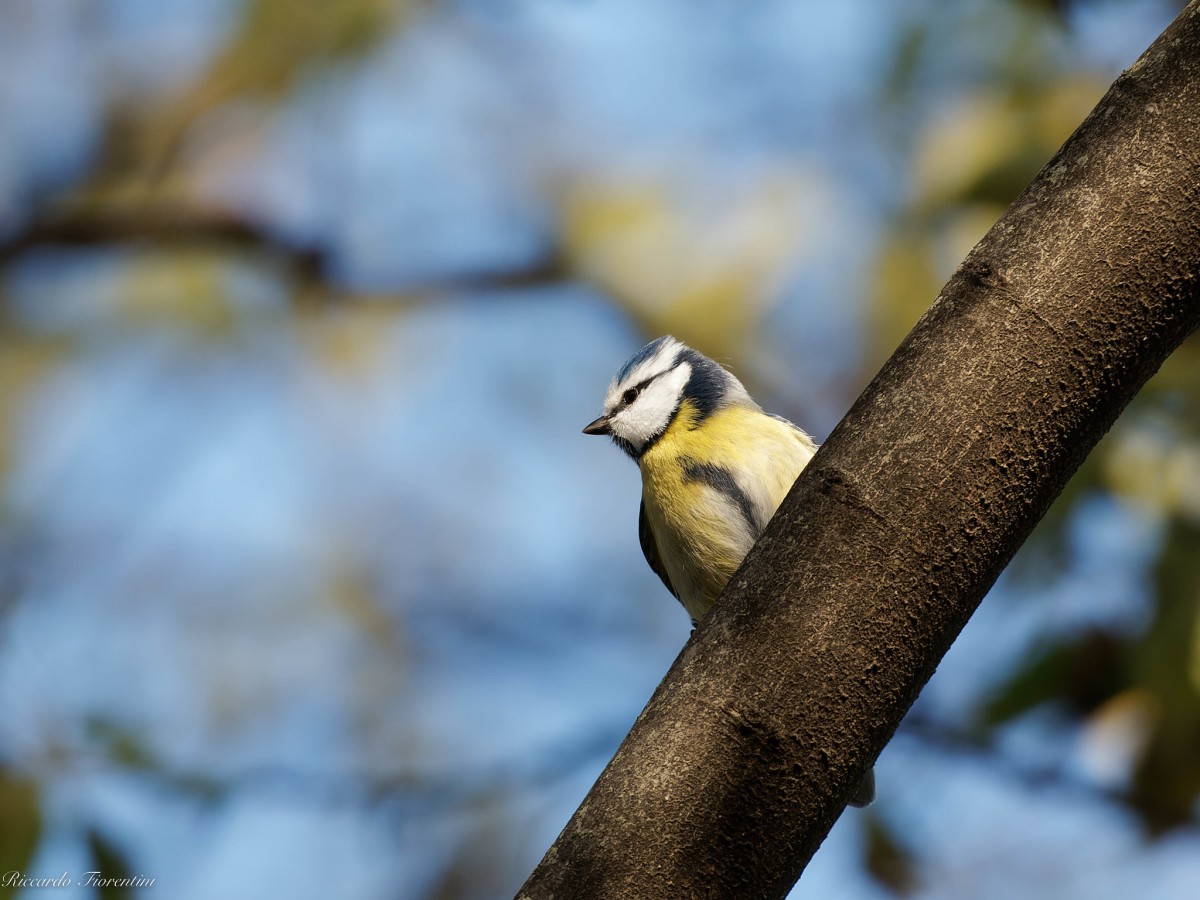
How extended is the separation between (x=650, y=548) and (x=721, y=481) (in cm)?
55

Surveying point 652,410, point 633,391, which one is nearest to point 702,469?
point 652,410

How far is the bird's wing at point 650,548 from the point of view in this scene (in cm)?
350

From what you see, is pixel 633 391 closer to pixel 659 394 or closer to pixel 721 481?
pixel 659 394

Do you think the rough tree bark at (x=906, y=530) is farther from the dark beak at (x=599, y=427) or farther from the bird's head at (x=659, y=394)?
the dark beak at (x=599, y=427)

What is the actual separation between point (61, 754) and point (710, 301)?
3029mm

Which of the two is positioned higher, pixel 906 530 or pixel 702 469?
pixel 702 469

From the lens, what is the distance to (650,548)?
3596 mm

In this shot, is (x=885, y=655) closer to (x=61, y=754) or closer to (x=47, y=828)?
(x=47, y=828)

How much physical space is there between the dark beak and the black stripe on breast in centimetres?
55

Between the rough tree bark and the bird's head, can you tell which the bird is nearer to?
the bird's head

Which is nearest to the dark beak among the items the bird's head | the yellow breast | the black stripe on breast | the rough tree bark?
the bird's head

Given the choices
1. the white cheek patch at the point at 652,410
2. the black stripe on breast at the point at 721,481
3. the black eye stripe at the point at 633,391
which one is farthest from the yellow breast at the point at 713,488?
the black eye stripe at the point at 633,391

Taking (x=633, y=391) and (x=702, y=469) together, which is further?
(x=633, y=391)

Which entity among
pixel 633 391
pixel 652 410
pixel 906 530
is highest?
pixel 633 391
